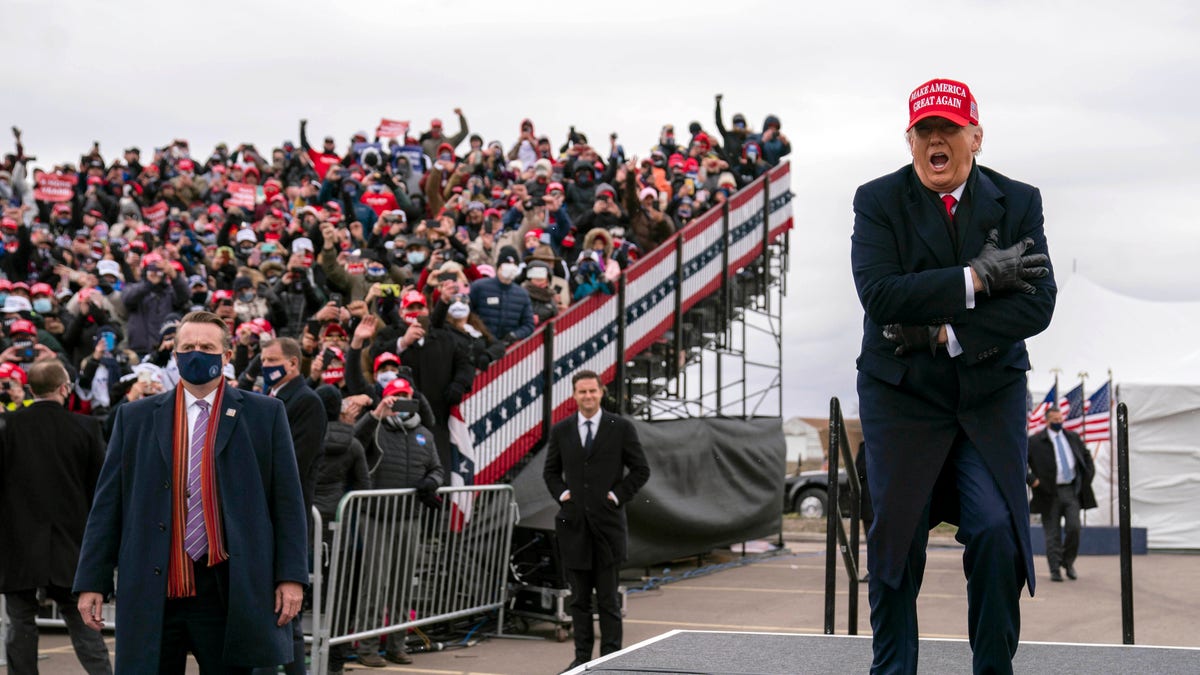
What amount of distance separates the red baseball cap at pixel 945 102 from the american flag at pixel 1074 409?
18897 millimetres

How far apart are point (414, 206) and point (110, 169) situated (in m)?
7.25

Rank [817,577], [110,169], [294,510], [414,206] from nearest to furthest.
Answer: [294,510] → [817,577] → [414,206] → [110,169]

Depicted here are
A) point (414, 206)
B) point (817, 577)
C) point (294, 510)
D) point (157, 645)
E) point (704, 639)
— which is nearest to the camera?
point (157, 645)

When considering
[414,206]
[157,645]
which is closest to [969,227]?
[157,645]

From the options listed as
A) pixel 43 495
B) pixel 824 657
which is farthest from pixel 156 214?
pixel 824 657

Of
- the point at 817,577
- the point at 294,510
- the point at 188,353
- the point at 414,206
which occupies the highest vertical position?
the point at 414,206

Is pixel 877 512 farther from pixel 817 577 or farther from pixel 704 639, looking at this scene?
pixel 817 577

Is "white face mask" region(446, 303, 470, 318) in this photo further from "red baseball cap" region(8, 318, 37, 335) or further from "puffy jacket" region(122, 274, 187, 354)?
"puffy jacket" region(122, 274, 187, 354)

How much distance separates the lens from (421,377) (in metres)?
11.5

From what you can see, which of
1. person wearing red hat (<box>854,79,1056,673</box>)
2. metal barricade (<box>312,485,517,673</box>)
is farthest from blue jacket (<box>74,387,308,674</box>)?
metal barricade (<box>312,485,517,673</box>)

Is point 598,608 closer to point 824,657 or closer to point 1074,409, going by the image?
point 824,657

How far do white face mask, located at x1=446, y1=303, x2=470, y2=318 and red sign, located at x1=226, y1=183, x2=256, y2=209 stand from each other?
9.95m

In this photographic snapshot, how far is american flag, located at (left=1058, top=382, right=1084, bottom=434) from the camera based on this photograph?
2156 centimetres

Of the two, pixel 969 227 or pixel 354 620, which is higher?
pixel 969 227
